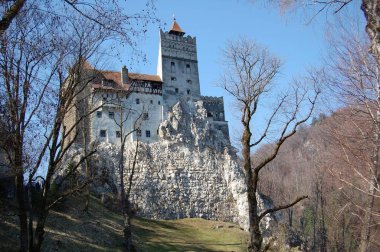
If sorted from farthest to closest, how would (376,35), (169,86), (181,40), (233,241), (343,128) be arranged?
(181,40) → (169,86) → (233,241) → (343,128) → (376,35)

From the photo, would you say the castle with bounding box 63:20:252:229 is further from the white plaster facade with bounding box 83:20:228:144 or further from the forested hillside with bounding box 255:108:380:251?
the forested hillside with bounding box 255:108:380:251

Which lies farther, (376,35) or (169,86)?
(169,86)

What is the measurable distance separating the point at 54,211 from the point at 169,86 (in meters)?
30.0

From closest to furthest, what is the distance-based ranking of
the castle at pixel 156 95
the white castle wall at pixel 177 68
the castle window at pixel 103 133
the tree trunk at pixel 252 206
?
the tree trunk at pixel 252 206
the castle window at pixel 103 133
the castle at pixel 156 95
the white castle wall at pixel 177 68

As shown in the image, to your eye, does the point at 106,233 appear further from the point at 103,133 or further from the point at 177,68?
the point at 177,68

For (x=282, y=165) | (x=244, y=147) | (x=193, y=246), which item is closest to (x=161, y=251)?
(x=193, y=246)

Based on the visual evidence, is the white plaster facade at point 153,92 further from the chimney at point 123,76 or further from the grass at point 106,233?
the grass at point 106,233

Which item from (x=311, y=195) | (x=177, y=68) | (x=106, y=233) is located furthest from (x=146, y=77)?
(x=106, y=233)

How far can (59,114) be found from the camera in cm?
1196

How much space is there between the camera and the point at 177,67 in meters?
56.2

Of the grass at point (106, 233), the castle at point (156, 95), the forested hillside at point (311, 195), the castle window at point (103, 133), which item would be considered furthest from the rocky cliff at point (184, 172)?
the forested hillside at point (311, 195)

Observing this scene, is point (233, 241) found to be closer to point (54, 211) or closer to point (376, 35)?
point (54, 211)

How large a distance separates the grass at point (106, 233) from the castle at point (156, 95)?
501 inches

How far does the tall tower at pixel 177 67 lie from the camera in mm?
54219
